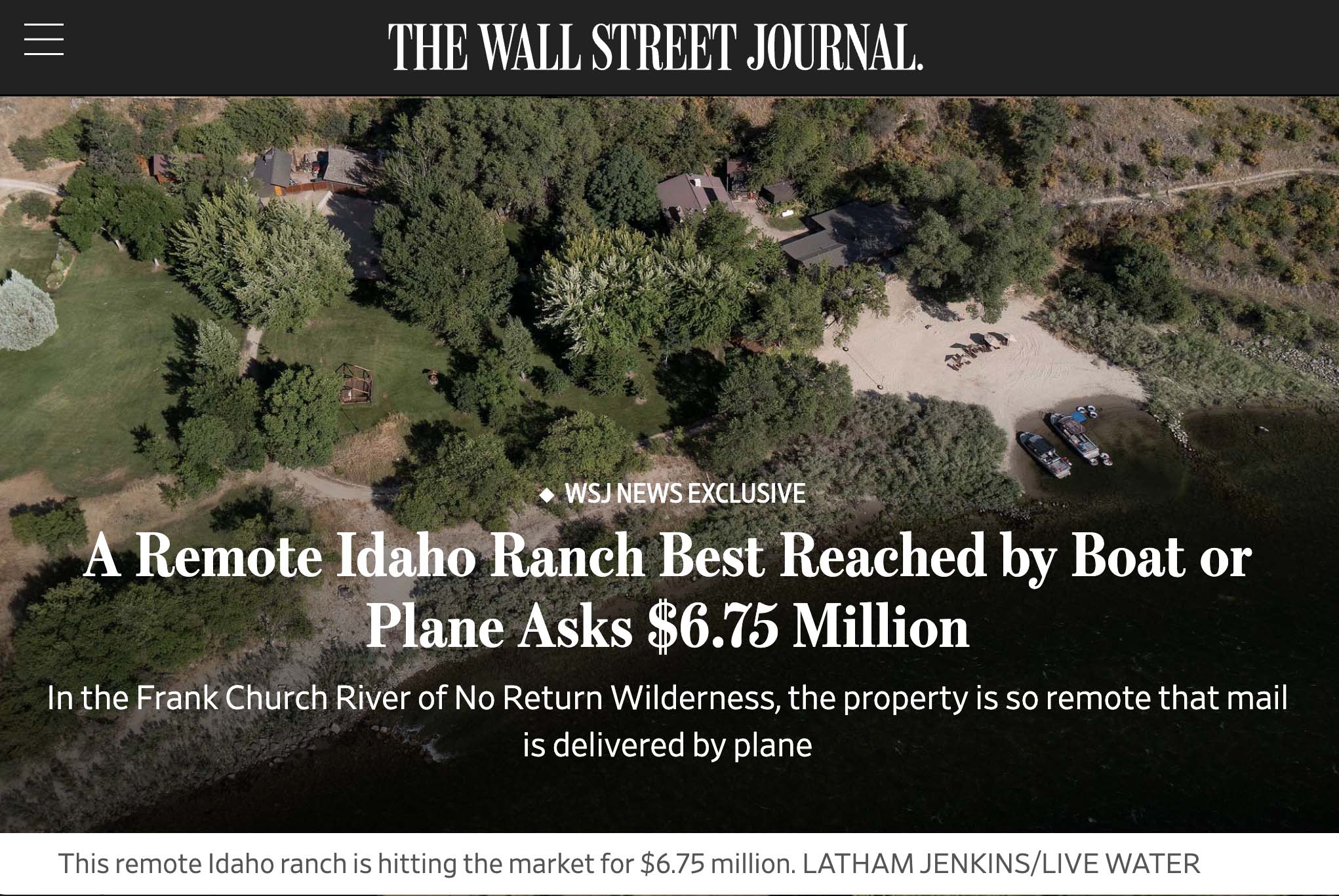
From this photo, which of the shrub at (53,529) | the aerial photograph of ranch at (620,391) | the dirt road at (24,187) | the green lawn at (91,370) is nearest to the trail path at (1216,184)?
the aerial photograph of ranch at (620,391)

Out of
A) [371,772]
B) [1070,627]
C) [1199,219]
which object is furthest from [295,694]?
[1199,219]

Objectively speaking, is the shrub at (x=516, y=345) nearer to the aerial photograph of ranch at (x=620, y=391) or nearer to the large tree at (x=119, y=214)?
the aerial photograph of ranch at (x=620, y=391)

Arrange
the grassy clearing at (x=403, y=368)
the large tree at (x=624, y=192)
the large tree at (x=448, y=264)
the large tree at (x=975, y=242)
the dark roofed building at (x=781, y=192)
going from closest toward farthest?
the large tree at (x=448, y=264), the grassy clearing at (x=403, y=368), the large tree at (x=975, y=242), the large tree at (x=624, y=192), the dark roofed building at (x=781, y=192)

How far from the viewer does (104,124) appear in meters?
78.5

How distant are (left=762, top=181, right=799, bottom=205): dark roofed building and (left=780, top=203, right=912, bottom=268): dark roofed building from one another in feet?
12.3

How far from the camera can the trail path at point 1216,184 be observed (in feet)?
260

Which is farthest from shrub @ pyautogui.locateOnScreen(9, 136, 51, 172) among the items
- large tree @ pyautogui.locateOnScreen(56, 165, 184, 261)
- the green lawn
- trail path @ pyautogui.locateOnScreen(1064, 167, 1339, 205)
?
trail path @ pyautogui.locateOnScreen(1064, 167, 1339, 205)

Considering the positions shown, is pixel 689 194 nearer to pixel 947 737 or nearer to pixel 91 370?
pixel 947 737

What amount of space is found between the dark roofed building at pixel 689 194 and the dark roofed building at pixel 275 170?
38214 millimetres

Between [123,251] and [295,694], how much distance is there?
49.8m

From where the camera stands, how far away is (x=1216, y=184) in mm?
79562

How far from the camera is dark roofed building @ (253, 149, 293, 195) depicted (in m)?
79.7

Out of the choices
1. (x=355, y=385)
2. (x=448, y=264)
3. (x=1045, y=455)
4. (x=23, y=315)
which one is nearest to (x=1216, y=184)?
(x=1045, y=455)

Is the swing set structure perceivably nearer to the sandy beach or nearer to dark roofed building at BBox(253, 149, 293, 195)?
dark roofed building at BBox(253, 149, 293, 195)
